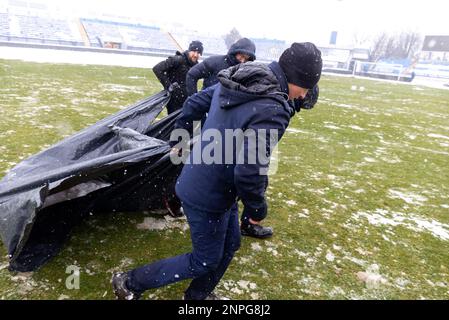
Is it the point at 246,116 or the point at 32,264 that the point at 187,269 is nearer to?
the point at 246,116

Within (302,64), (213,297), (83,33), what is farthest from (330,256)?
(83,33)

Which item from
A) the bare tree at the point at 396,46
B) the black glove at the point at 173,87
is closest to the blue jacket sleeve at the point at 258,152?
the black glove at the point at 173,87

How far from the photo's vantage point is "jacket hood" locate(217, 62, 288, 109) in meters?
1.75

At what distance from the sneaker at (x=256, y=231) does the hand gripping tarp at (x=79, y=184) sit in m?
0.76

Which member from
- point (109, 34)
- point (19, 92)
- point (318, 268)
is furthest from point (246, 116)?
point (109, 34)

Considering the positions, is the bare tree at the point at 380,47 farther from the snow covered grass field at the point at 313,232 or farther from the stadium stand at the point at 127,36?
the snow covered grass field at the point at 313,232

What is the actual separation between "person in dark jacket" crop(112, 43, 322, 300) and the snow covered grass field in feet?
1.09

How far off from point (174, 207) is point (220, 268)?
3.99 feet

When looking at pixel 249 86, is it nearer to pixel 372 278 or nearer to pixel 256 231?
pixel 256 231

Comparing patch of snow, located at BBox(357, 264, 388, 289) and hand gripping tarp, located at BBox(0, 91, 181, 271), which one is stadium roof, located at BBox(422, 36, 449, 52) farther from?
hand gripping tarp, located at BBox(0, 91, 181, 271)

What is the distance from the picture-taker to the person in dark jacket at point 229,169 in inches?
68.6

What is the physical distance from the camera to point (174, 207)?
3357mm

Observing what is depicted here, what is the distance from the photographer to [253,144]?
1690 millimetres
